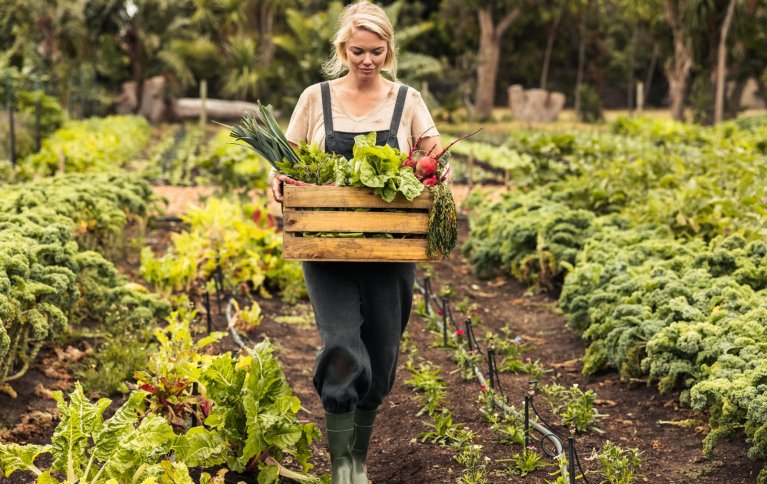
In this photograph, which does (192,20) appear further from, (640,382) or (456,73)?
(640,382)

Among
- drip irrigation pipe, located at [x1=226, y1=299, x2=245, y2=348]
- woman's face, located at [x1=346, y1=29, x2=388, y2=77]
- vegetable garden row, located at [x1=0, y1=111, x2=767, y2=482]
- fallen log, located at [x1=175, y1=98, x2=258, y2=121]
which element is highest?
fallen log, located at [x1=175, y1=98, x2=258, y2=121]

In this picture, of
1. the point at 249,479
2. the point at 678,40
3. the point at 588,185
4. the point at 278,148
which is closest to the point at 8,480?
the point at 249,479

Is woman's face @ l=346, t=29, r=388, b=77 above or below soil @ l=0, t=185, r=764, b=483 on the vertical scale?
above

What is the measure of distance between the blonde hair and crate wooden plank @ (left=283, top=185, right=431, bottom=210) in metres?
0.49

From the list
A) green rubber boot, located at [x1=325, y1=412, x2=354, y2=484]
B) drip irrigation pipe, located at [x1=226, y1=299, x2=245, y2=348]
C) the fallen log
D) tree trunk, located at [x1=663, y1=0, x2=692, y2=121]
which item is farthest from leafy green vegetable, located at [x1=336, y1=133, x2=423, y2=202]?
tree trunk, located at [x1=663, y1=0, x2=692, y2=121]

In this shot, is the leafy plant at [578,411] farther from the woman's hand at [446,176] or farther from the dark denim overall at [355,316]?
the woman's hand at [446,176]

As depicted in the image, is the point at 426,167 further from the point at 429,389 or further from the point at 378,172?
the point at 429,389

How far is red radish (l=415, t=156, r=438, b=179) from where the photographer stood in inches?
139

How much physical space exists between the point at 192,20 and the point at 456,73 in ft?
29.8

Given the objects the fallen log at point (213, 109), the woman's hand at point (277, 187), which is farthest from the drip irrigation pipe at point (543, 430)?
the fallen log at point (213, 109)

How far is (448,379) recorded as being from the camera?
17.9 ft

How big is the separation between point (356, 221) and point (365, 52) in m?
0.64

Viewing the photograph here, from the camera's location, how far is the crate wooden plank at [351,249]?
346 centimetres

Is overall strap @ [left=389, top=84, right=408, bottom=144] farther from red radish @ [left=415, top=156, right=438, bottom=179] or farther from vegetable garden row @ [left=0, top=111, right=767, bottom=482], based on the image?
vegetable garden row @ [left=0, top=111, right=767, bottom=482]
